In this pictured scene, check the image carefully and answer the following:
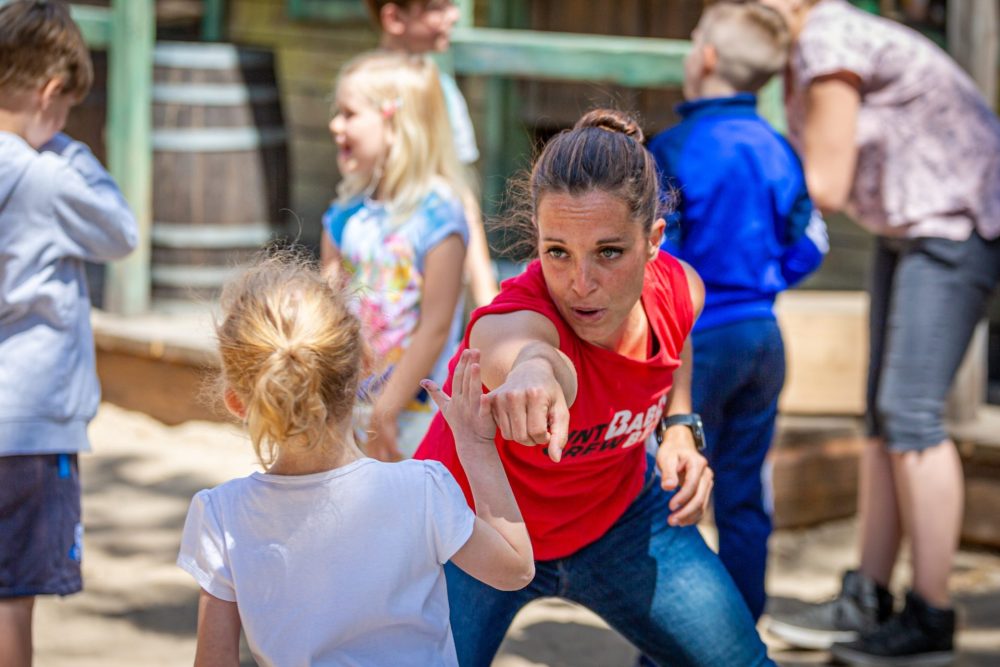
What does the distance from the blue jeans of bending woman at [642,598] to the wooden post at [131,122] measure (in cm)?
379

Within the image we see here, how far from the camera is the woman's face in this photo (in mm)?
2299

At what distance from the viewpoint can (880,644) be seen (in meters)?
3.82

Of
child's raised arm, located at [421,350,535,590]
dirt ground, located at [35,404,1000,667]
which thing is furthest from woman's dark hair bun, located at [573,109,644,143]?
dirt ground, located at [35,404,1000,667]

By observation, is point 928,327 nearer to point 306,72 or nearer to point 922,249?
point 922,249

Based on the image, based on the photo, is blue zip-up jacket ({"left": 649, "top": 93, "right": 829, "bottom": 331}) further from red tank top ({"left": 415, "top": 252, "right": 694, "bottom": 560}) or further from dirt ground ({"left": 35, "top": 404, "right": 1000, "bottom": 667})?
dirt ground ({"left": 35, "top": 404, "right": 1000, "bottom": 667})

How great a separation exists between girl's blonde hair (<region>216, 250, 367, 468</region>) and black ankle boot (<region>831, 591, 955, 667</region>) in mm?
2332

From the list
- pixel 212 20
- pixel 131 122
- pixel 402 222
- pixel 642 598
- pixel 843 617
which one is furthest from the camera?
pixel 212 20

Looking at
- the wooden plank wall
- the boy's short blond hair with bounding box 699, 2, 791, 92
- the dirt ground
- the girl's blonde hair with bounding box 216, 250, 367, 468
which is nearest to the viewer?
the girl's blonde hair with bounding box 216, 250, 367, 468

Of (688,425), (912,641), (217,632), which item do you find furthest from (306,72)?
(217,632)

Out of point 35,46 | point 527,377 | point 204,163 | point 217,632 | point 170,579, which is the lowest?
point 170,579

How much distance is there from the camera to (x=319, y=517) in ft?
6.42

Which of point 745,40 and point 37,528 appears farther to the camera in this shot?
point 745,40

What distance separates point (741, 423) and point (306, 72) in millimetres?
4989

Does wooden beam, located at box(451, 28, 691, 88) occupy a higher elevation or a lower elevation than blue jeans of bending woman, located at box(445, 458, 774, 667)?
higher
